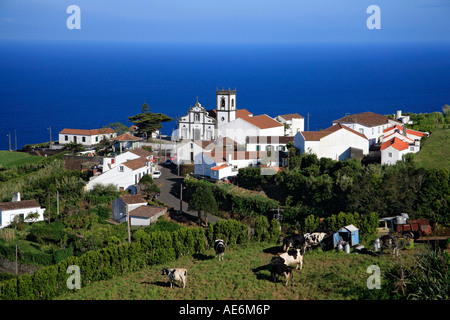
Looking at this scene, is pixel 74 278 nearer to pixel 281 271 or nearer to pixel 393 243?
pixel 281 271

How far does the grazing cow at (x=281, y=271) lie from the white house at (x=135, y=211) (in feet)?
48.8

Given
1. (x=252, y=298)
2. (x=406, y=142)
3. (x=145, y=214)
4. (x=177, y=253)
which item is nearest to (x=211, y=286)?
(x=252, y=298)

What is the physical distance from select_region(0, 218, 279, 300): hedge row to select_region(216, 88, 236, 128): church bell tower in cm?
2675

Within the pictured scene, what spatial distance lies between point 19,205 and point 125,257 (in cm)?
1418

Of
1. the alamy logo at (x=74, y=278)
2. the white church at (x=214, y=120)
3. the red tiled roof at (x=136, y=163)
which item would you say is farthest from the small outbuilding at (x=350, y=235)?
the white church at (x=214, y=120)

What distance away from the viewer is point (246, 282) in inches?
775

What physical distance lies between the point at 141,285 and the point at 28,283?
182 inches

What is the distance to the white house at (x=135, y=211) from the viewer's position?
1319 inches

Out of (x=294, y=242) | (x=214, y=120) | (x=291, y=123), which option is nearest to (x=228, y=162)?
(x=214, y=120)

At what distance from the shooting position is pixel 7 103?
139625mm

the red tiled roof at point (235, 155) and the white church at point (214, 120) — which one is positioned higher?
the white church at point (214, 120)

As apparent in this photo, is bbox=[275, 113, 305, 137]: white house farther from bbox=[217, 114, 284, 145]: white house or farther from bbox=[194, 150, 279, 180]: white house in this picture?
bbox=[194, 150, 279, 180]: white house

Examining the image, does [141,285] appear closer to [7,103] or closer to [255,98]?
[255,98]

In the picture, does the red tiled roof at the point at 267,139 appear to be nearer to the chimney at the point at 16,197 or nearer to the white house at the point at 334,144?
the white house at the point at 334,144
